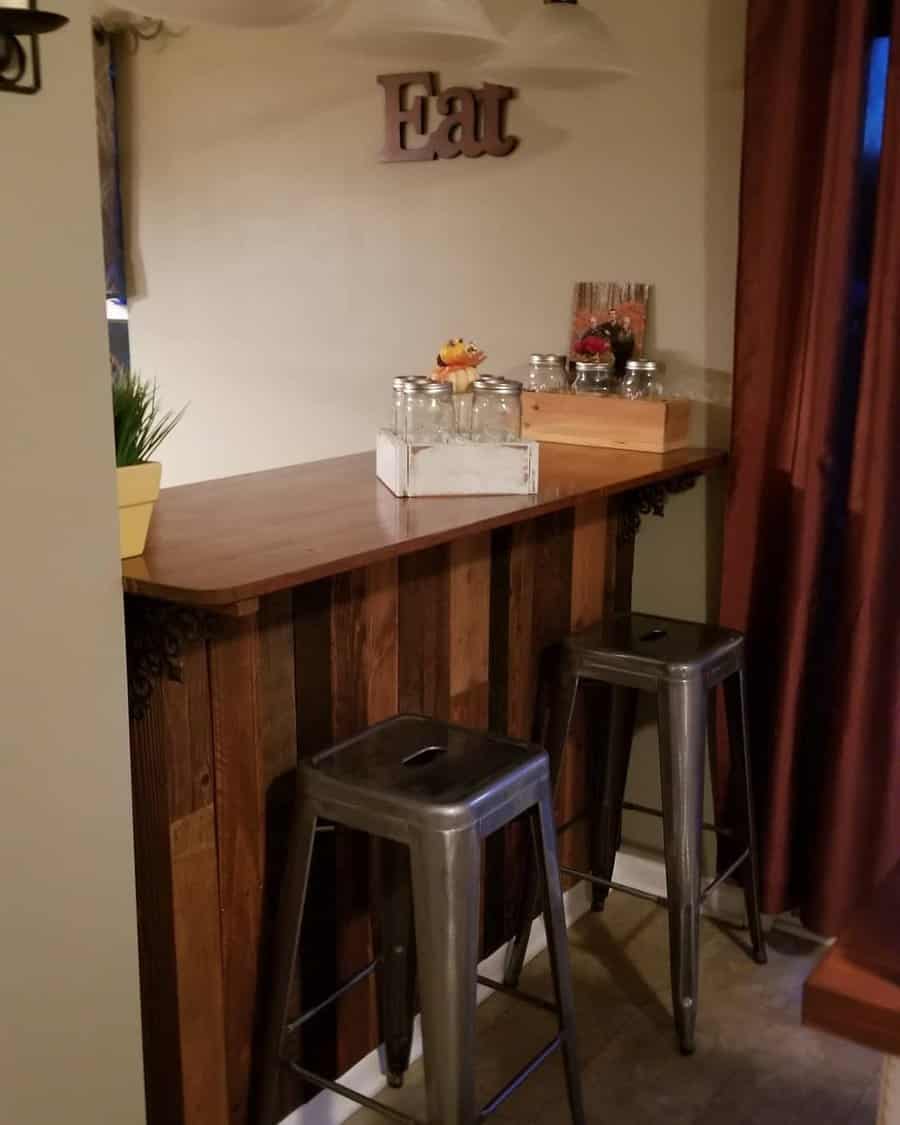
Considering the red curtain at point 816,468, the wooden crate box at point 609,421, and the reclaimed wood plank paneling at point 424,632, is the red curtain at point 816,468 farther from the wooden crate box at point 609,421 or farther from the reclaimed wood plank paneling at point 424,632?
the reclaimed wood plank paneling at point 424,632

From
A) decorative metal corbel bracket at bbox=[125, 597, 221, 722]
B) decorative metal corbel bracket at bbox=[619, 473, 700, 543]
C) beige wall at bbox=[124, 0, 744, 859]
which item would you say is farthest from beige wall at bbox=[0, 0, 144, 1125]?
decorative metal corbel bracket at bbox=[619, 473, 700, 543]

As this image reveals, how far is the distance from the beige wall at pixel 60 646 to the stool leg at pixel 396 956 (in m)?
0.60

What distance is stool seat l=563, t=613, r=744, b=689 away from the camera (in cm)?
218

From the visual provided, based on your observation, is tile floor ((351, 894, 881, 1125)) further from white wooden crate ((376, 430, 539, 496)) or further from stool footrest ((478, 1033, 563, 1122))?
white wooden crate ((376, 430, 539, 496))

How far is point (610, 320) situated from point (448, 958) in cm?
155

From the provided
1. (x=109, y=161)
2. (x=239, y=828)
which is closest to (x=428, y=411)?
(x=239, y=828)

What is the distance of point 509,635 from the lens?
7.72 ft

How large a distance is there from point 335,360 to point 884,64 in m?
1.55

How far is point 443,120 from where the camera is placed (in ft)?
9.13

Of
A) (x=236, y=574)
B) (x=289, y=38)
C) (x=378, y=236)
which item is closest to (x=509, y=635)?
(x=236, y=574)

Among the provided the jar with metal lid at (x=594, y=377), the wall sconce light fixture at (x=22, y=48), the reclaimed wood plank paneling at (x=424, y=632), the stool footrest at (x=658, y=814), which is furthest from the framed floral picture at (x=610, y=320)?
the wall sconce light fixture at (x=22, y=48)

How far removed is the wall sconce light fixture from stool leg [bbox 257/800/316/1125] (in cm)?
101

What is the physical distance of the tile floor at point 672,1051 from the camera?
6.83 ft

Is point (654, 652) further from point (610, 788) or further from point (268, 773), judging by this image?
point (268, 773)
